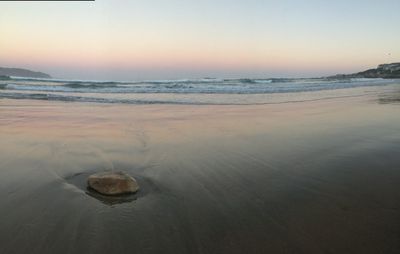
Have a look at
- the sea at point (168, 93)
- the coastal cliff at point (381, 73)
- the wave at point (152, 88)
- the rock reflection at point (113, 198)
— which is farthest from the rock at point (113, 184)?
the coastal cliff at point (381, 73)

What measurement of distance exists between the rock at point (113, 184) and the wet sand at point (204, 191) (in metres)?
0.13

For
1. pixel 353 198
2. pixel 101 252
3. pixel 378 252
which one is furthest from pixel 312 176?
pixel 101 252

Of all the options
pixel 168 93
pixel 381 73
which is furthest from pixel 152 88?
pixel 381 73

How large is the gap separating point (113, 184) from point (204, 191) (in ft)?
3.45

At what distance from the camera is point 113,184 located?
14.6 ft

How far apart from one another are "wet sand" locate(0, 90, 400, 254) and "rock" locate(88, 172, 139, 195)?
13 cm

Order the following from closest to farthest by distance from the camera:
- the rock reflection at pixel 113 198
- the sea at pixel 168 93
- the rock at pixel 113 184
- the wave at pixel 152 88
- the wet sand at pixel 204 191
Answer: the wet sand at pixel 204 191 → the rock reflection at pixel 113 198 → the rock at pixel 113 184 → the sea at pixel 168 93 → the wave at pixel 152 88

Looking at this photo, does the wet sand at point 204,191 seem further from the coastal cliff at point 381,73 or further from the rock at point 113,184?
the coastal cliff at point 381,73

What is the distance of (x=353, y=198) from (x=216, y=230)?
179 cm

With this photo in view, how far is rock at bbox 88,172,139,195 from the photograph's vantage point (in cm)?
442

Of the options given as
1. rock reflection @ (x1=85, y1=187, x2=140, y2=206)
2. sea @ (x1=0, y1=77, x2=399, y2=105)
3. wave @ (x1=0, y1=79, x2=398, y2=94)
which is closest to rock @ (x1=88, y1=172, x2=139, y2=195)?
rock reflection @ (x1=85, y1=187, x2=140, y2=206)

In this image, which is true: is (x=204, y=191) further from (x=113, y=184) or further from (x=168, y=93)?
(x=168, y=93)

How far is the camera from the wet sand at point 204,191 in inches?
131

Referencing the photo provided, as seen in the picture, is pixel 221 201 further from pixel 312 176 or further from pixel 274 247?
pixel 312 176
